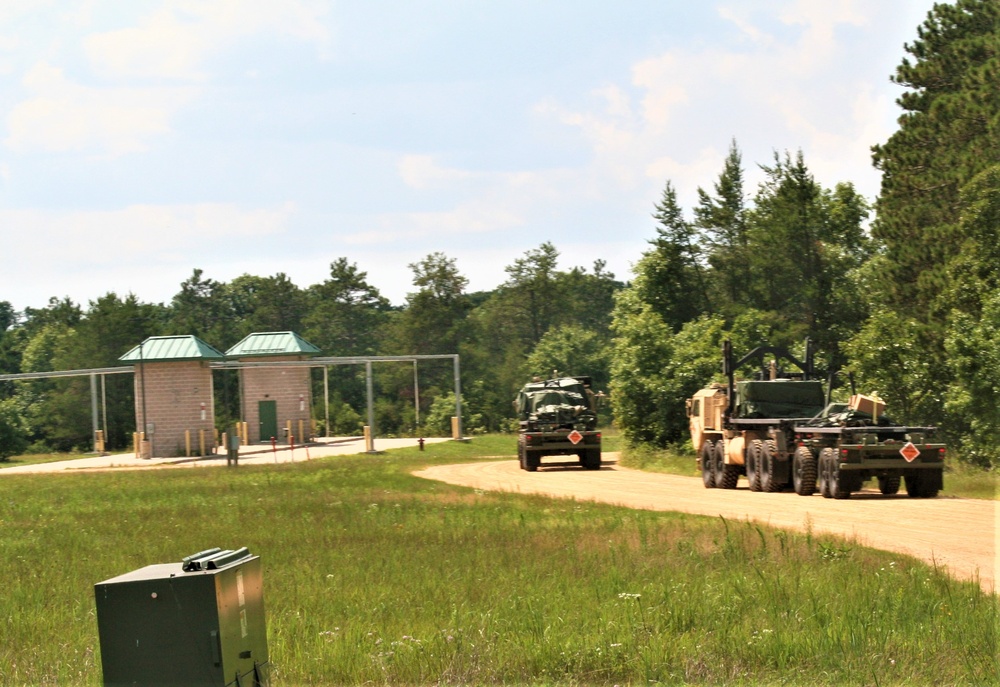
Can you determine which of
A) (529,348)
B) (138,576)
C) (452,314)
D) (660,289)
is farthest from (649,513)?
(529,348)

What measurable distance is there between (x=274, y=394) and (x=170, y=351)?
8.55m

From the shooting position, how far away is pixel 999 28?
1319 inches

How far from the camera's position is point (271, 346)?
59.8 m

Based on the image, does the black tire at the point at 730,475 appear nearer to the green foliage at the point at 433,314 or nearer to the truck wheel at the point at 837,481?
→ the truck wheel at the point at 837,481

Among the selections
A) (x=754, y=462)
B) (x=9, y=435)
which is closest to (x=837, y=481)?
(x=754, y=462)

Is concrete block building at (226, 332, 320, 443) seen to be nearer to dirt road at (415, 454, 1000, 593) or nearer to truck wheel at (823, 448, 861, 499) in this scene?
dirt road at (415, 454, 1000, 593)

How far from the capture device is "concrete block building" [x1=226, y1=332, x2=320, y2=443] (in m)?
58.4

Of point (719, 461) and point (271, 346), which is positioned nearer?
point (719, 461)

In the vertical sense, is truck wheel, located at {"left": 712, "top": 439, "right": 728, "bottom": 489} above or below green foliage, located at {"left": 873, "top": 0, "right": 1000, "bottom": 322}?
below

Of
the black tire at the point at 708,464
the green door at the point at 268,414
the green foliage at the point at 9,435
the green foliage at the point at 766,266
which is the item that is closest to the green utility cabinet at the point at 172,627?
the black tire at the point at 708,464

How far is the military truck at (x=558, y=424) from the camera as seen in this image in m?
38.3

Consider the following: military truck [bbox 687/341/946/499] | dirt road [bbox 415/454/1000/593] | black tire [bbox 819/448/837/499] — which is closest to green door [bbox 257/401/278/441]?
dirt road [bbox 415/454/1000/593]

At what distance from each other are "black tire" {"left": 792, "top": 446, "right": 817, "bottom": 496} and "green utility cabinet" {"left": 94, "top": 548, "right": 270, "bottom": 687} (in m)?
18.3

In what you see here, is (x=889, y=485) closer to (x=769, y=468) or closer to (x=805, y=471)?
(x=805, y=471)
